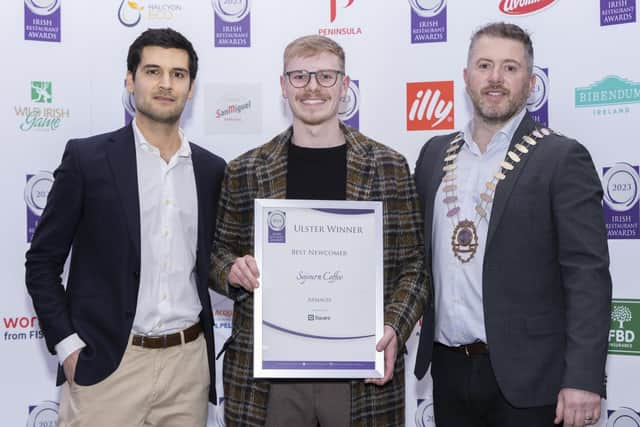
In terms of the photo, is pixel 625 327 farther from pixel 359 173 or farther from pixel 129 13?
pixel 129 13

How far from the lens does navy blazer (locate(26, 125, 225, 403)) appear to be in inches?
108

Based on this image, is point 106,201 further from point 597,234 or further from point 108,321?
point 597,234

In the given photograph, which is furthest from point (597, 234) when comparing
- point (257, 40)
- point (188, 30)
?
point (188, 30)

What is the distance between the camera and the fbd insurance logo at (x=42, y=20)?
4.37 meters

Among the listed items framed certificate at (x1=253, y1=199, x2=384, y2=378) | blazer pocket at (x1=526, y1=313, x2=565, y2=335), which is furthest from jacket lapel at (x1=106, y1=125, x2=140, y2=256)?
blazer pocket at (x1=526, y1=313, x2=565, y2=335)

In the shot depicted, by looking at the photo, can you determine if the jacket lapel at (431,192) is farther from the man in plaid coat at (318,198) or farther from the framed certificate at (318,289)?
the framed certificate at (318,289)

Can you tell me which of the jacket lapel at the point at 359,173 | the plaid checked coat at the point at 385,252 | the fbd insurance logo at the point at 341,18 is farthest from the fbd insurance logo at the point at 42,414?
the fbd insurance logo at the point at 341,18

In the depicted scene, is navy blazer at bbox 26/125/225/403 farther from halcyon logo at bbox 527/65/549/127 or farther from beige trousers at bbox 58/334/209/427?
halcyon logo at bbox 527/65/549/127

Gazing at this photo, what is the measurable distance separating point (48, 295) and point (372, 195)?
137 cm

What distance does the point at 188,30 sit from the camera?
14.8 feet

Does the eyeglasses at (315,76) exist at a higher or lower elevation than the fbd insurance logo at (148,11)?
lower

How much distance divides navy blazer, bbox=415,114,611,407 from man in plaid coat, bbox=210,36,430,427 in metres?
0.34

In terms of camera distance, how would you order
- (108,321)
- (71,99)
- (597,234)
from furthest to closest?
(71,99), (108,321), (597,234)

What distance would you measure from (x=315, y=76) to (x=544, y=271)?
119 cm
